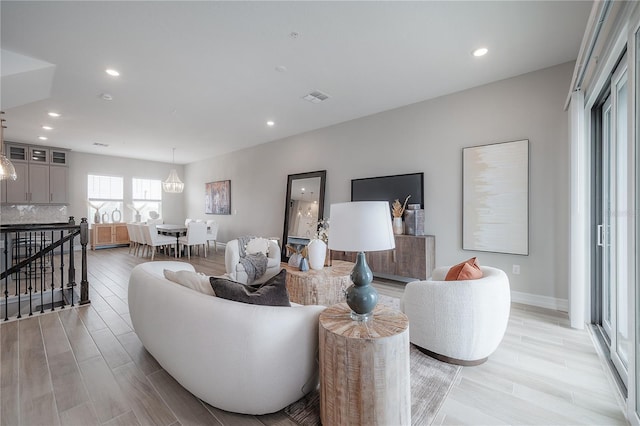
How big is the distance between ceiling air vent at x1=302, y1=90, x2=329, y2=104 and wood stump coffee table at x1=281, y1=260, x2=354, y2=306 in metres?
2.66

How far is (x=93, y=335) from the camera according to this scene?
2.55 meters

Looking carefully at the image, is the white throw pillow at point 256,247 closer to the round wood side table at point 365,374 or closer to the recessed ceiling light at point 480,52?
the round wood side table at point 365,374

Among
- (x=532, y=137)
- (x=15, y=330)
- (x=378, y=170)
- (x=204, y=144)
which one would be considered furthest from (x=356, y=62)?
(x=204, y=144)

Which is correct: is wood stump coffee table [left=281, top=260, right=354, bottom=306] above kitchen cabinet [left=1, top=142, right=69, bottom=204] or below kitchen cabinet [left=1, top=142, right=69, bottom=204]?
below

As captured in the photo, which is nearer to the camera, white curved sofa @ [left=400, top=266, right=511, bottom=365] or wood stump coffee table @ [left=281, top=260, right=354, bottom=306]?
white curved sofa @ [left=400, top=266, right=511, bottom=365]

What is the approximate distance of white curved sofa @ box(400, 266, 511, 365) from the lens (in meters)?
1.97

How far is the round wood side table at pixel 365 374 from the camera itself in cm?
129

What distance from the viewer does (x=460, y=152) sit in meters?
3.93

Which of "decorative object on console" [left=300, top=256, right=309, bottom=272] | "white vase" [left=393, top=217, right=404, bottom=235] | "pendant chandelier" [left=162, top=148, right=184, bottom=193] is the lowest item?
"decorative object on console" [left=300, top=256, right=309, bottom=272]

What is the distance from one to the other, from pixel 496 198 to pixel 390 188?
1526 mm

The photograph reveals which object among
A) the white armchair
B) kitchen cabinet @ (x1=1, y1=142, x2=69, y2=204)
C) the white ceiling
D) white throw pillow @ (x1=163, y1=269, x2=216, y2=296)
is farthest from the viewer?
kitchen cabinet @ (x1=1, y1=142, x2=69, y2=204)

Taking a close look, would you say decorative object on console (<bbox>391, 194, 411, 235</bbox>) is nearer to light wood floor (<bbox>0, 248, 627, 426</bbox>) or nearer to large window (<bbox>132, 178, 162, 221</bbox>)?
light wood floor (<bbox>0, 248, 627, 426</bbox>)

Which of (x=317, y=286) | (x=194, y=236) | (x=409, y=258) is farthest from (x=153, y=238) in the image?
(x=409, y=258)

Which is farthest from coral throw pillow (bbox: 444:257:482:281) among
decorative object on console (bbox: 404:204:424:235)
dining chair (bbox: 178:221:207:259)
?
dining chair (bbox: 178:221:207:259)
